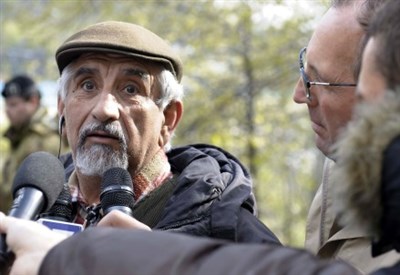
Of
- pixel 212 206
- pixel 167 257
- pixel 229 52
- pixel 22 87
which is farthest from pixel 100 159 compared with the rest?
pixel 22 87

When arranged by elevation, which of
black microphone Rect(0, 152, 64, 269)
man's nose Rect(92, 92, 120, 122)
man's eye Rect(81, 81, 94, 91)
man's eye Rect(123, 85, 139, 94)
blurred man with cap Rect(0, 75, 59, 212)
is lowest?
blurred man with cap Rect(0, 75, 59, 212)

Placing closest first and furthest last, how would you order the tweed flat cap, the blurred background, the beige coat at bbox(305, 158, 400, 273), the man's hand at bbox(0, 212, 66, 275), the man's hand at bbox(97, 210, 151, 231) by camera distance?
the man's hand at bbox(0, 212, 66, 275)
the man's hand at bbox(97, 210, 151, 231)
the beige coat at bbox(305, 158, 400, 273)
the tweed flat cap
the blurred background

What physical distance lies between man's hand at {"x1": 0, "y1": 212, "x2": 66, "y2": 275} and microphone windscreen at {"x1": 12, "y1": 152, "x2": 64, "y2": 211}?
0.72 meters

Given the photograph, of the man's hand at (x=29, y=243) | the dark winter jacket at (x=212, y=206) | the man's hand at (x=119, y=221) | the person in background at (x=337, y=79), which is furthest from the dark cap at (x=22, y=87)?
the man's hand at (x=29, y=243)

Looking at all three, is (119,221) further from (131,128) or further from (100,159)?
(131,128)

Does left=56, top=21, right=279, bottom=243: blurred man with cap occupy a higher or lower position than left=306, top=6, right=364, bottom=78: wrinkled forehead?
lower

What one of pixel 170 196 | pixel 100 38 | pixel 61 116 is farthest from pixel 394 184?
pixel 61 116

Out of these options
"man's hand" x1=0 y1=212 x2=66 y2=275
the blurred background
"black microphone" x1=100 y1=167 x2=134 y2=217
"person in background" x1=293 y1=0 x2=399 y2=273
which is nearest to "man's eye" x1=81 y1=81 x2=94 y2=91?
"black microphone" x1=100 y1=167 x2=134 y2=217

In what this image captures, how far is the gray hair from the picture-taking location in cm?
381

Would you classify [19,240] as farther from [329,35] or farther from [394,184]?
[329,35]

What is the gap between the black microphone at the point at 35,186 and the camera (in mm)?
2766

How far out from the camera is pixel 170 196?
357 centimetres

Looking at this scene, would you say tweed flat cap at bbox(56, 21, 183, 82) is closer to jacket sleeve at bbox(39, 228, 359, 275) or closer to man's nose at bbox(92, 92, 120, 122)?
man's nose at bbox(92, 92, 120, 122)

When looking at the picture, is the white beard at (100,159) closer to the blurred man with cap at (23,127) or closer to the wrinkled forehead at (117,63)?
the wrinkled forehead at (117,63)
